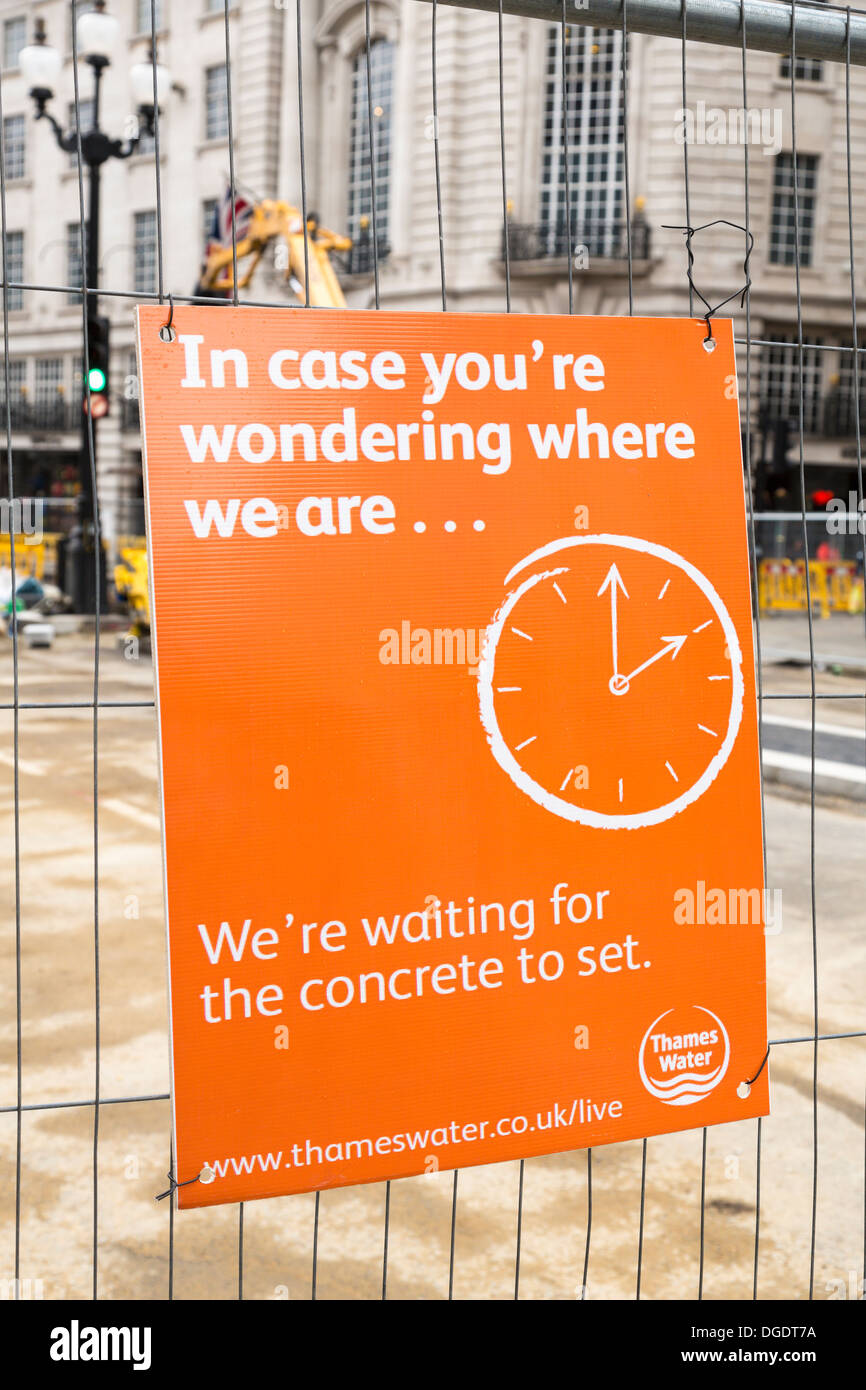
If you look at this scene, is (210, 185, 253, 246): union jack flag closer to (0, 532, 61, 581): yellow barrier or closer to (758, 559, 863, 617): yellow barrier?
(0, 532, 61, 581): yellow barrier

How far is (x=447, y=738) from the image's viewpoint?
2098 mm

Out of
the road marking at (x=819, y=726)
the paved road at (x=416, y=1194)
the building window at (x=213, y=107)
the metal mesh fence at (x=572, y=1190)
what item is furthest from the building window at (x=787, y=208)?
the metal mesh fence at (x=572, y=1190)

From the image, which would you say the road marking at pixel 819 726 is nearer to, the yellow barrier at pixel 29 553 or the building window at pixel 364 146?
the yellow barrier at pixel 29 553

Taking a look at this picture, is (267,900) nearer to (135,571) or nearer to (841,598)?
(135,571)

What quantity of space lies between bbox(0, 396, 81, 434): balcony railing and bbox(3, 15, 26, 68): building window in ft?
38.4

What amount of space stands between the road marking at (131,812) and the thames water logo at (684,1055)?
20.5ft

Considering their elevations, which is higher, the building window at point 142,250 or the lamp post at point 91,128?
the building window at point 142,250

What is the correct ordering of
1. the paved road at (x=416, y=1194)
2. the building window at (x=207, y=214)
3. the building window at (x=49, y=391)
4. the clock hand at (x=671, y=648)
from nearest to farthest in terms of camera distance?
the clock hand at (x=671, y=648) < the paved road at (x=416, y=1194) < the building window at (x=207, y=214) < the building window at (x=49, y=391)

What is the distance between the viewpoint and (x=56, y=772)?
984 cm

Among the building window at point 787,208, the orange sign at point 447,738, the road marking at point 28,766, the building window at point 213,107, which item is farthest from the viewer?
the building window at point 213,107

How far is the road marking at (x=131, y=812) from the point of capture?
8.30 m

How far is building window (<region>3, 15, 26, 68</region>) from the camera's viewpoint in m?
42.5

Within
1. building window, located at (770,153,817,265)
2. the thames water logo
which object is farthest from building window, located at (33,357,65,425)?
the thames water logo

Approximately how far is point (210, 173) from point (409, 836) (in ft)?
122
